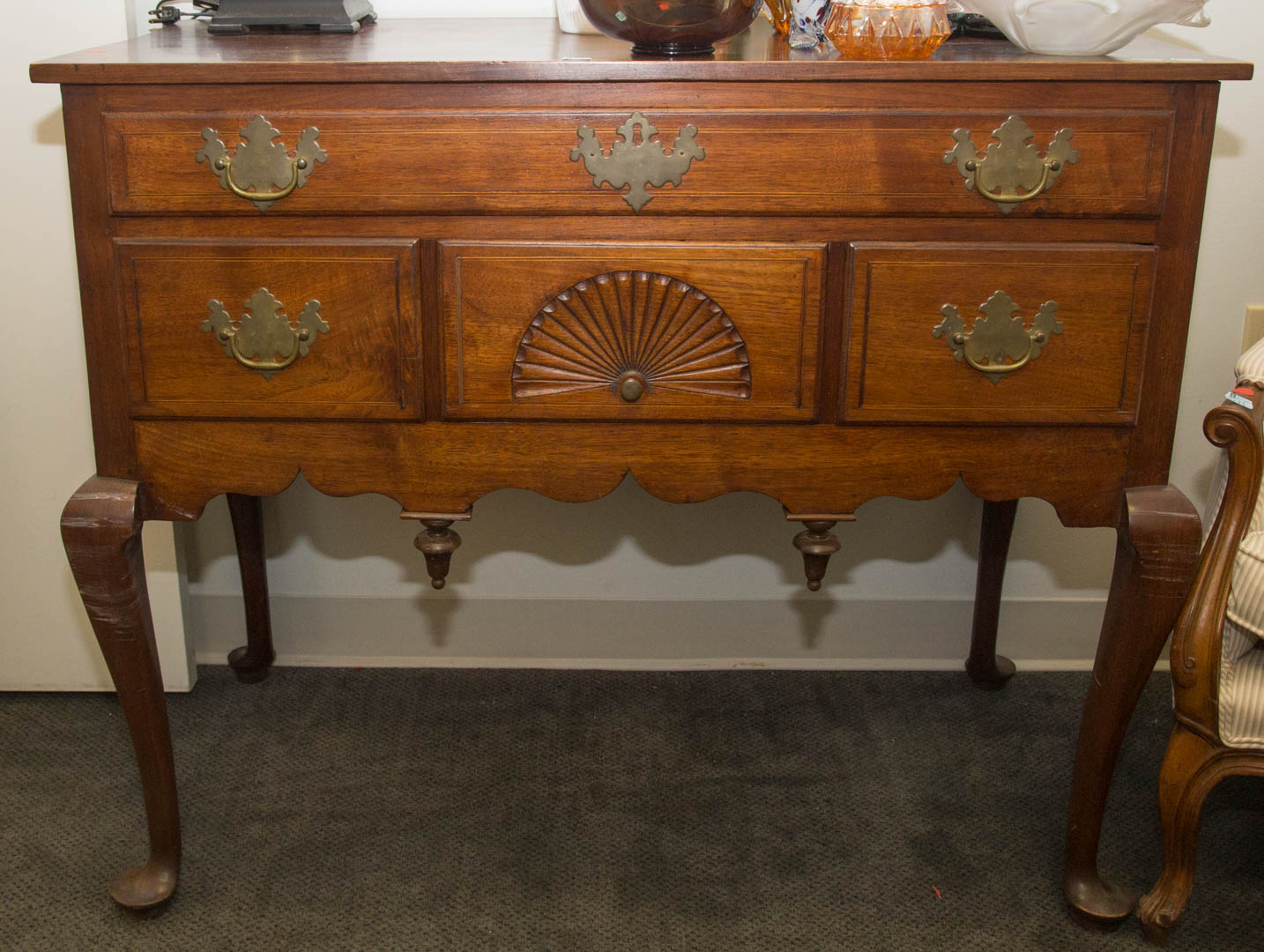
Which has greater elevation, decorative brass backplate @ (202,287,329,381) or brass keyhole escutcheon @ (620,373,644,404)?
decorative brass backplate @ (202,287,329,381)

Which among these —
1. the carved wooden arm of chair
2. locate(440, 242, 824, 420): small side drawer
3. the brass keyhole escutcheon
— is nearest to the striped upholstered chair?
the carved wooden arm of chair

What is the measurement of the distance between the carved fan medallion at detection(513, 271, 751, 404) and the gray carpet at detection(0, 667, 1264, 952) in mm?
627

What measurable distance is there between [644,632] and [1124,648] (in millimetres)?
855

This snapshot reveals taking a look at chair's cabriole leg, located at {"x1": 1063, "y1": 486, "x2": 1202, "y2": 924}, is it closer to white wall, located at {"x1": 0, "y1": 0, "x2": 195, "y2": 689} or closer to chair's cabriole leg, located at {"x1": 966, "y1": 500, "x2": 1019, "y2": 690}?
chair's cabriole leg, located at {"x1": 966, "y1": 500, "x2": 1019, "y2": 690}

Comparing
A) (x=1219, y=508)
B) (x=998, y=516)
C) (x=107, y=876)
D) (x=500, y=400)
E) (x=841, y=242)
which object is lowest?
(x=107, y=876)

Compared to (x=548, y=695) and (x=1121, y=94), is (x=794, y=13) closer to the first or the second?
(x=1121, y=94)

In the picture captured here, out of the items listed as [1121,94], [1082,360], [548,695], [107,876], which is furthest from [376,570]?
[1121,94]

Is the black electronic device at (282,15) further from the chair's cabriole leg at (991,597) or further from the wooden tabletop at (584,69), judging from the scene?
the chair's cabriole leg at (991,597)

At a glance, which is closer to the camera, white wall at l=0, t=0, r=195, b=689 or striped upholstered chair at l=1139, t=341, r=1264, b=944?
striped upholstered chair at l=1139, t=341, r=1264, b=944

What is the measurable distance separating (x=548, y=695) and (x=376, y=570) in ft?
1.11

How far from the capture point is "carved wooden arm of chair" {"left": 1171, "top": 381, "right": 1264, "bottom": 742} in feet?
4.07

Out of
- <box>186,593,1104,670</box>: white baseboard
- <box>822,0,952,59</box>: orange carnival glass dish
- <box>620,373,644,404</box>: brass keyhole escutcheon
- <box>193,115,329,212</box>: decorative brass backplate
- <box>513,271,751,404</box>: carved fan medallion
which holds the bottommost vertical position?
<box>186,593,1104,670</box>: white baseboard

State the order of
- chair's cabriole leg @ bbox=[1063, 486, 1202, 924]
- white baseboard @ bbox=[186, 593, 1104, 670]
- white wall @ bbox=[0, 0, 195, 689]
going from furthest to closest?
white baseboard @ bbox=[186, 593, 1104, 670]
white wall @ bbox=[0, 0, 195, 689]
chair's cabriole leg @ bbox=[1063, 486, 1202, 924]

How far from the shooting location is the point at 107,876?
148 cm
